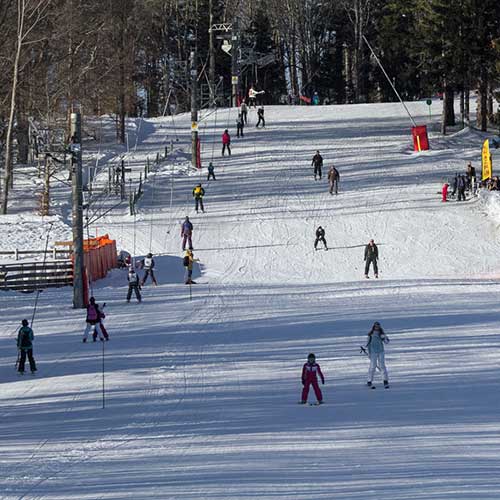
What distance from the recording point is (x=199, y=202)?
147 ft

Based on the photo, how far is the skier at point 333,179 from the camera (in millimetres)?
45969

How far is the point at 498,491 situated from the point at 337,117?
57532 millimetres

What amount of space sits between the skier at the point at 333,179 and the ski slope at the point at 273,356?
0.59 metres

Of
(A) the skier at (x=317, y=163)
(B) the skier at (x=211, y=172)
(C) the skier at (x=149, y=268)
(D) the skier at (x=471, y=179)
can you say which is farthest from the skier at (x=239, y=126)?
(C) the skier at (x=149, y=268)

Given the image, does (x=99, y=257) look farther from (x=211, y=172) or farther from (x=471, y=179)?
(x=471, y=179)

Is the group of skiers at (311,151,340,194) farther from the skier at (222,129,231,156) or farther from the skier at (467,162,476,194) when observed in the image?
the skier at (467,162,476,194)

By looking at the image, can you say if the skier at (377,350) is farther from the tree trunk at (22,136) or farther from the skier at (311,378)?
the tree trunk at (22,136)

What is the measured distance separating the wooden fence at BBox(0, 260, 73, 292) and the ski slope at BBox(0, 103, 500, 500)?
3.00ft

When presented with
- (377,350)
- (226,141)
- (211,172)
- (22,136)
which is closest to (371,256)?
(377,350)

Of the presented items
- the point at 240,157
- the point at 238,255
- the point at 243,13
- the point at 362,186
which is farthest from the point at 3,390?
the point at 243,13

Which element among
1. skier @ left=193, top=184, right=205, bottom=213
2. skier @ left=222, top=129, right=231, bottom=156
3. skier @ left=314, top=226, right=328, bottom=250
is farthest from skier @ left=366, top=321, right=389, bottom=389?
skier @ left=222, top=129, right=231, bottom=156

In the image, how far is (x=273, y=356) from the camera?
2283 centimetres

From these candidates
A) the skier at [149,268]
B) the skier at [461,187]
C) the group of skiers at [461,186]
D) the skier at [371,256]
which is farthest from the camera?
the group of skiers at [461,186]

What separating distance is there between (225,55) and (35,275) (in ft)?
186
